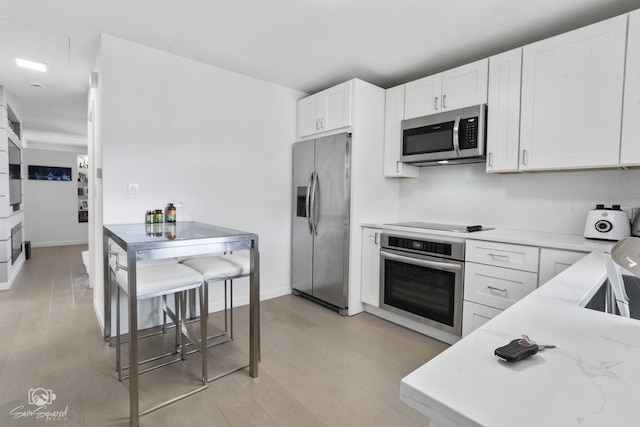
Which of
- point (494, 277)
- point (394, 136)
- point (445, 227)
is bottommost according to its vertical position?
point (494, 277)

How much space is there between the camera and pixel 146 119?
A: 2705 millimetres

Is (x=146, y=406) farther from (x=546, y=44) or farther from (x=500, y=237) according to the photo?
(x=546, y=44)

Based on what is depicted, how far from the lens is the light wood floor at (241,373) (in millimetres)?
1703

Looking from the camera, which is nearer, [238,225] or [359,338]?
[359,338]

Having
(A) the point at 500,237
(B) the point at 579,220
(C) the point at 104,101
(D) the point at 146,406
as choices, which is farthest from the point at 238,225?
(B) the point at 579,220

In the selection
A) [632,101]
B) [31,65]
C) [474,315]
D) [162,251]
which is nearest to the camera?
[162,251]

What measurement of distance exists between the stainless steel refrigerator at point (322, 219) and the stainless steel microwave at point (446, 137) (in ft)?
1.95

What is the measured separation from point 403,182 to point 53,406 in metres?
3.27

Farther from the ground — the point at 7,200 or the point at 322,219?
the point at 7,200

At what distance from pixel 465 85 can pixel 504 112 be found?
0.41 m

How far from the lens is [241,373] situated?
210cm

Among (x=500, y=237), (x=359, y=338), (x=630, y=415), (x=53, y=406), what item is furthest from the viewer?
(x=359, y=338)

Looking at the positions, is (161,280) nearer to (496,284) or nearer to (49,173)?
(496,284)

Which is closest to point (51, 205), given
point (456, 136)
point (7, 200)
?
point (7, 200)
